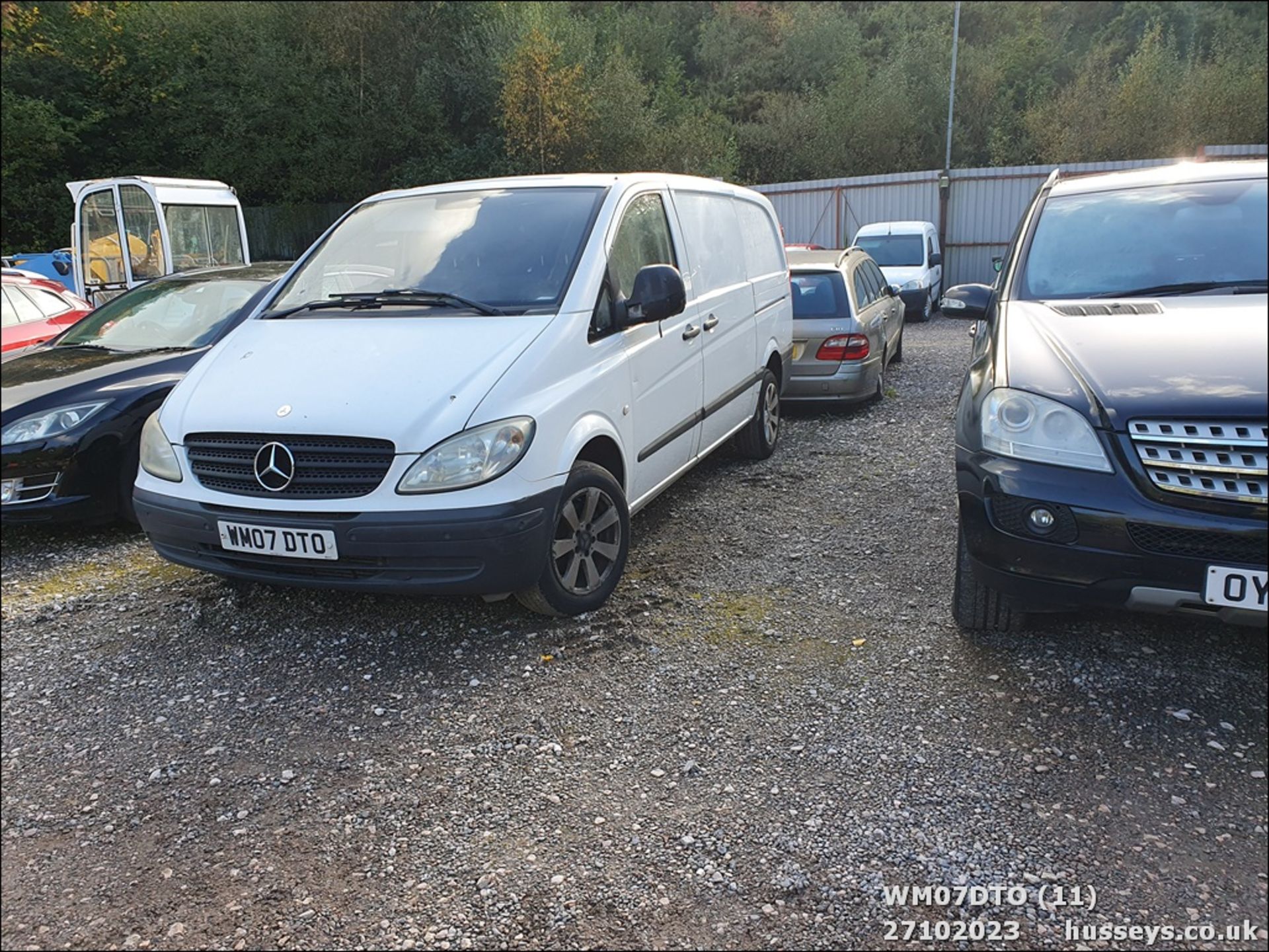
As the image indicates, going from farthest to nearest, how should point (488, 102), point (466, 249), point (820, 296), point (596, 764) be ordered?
point (488, 102) → point (820, 296) → point (466, 249) → point (596, 764)

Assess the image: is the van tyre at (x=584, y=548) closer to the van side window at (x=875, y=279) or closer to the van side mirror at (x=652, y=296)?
the van side mirror at (x=652, y=296)

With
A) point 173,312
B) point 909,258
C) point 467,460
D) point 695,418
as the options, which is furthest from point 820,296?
point 909,258

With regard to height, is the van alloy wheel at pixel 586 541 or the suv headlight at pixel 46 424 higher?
the suv headlight at pixel 46 424

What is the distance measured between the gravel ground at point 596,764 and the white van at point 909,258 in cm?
1272

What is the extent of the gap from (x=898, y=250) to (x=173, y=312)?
13.7m

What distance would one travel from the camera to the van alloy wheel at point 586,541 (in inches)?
144

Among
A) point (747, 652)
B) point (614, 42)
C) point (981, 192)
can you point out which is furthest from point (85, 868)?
point (614, 42)

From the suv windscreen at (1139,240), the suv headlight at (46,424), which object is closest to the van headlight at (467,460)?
the suv headlight at (46,424)

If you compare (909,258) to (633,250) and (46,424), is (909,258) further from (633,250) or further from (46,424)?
(46,424)

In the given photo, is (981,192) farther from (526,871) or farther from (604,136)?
(526,871)

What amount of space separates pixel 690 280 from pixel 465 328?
66.4 inches

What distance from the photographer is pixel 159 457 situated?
3455 millimetres

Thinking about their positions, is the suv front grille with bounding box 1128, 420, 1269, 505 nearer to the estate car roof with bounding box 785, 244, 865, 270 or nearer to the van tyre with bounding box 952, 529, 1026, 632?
the van tyre with bounding box 952, 529, 1026, 632

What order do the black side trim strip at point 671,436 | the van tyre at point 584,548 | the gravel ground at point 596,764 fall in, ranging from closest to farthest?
the gravel ground at point 596,764
the van tyre at point 584,548
the black side trim strip at point 671,436
